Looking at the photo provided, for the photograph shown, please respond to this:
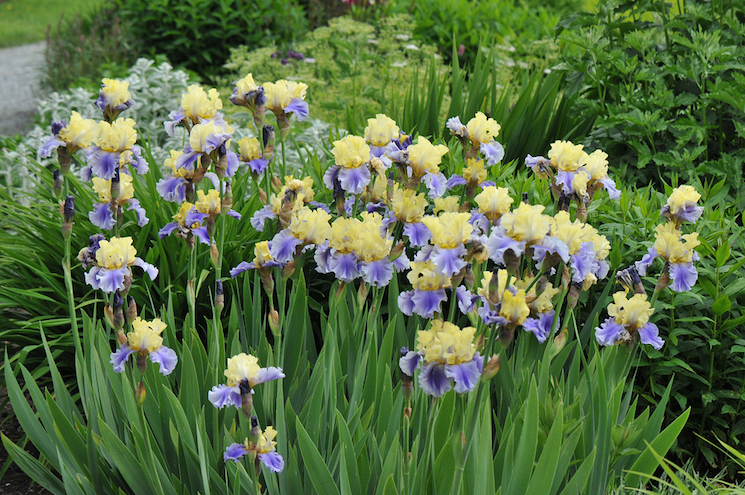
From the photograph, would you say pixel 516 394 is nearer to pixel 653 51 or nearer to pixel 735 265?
pixel 735 265

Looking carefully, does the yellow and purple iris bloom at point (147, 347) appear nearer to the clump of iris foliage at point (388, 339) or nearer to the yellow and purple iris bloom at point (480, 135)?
the clump of iris foliage at point (388, 339)

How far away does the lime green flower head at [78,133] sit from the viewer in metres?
1.62

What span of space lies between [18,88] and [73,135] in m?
7.94

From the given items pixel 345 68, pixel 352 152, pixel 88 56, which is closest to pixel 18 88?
pixel 88 56

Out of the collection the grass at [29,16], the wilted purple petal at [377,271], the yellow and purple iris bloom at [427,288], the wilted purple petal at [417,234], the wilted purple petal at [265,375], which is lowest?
the grass at [29,16]

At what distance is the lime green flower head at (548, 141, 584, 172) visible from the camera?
151 cm

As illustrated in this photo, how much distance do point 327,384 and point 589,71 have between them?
2.15m

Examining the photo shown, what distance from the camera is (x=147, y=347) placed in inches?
55.0

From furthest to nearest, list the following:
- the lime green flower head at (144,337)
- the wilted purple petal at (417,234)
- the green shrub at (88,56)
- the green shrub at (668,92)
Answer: the green shrub at (88,56) < the green shrub at (668,92) < the wilted purple petal at (417,234) < the lime green flower head at (144,337)

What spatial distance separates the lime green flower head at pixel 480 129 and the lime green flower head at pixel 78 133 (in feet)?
3.19

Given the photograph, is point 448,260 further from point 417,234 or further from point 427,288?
point 417,234

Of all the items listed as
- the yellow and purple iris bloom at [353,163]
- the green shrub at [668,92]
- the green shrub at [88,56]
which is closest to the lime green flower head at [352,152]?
the yellow and purple iris bloom at [353,163]

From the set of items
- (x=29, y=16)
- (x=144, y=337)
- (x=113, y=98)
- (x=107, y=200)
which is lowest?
(x=29, y=16)

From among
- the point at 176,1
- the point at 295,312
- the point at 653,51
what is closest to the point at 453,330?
the point at 295,312
